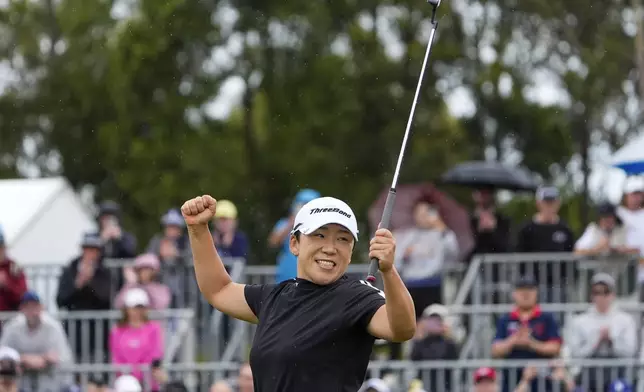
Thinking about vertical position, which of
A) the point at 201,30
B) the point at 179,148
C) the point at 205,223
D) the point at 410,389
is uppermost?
the point at 201,30

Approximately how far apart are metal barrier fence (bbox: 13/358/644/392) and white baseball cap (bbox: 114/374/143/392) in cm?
44

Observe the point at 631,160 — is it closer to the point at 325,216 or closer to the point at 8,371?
the point at 8,371

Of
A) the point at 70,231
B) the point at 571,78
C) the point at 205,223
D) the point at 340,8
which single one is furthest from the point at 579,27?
the point at 205,223

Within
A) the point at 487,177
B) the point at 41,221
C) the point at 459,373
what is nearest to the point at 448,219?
the point at 487,177

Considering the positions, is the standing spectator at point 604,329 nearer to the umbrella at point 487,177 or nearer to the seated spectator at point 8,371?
the umbrella at point 487,177

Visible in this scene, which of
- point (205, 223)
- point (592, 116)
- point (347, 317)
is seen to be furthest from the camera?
point (592, 116)

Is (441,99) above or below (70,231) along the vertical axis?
above

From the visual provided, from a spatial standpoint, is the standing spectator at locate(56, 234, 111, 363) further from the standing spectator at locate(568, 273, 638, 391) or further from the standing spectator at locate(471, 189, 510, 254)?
the standing spectator at locate(568, 273, 638, 391)

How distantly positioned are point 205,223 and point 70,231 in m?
13.9

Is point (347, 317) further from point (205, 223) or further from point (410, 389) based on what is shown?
point (410, 389)

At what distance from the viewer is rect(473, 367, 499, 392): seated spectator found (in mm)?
13195

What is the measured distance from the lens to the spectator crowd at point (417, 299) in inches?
554

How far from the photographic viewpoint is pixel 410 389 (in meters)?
13.5

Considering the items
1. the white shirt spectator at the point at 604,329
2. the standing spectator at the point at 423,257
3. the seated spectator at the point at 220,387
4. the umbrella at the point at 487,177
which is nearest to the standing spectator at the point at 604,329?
the white shirt spectator at the point at 604,329
